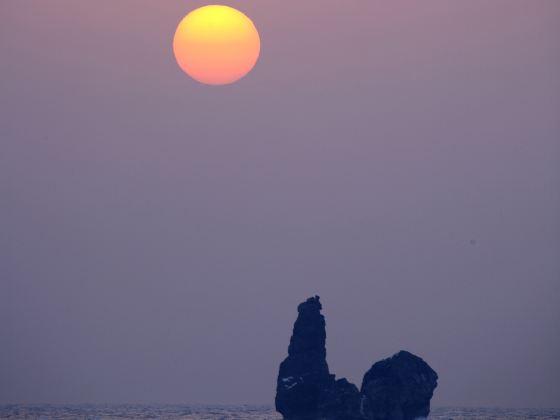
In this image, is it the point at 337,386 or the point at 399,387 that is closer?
the point at 399,387

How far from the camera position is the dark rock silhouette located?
132 meters

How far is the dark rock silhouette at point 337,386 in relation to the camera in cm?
13225

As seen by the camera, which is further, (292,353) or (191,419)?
(191,419)

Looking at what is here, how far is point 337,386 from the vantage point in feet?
451

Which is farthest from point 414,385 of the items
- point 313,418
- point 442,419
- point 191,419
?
point 191,419

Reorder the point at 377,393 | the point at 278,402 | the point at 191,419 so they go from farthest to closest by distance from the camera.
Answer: the point at 191,419
the point at 278,402
the point at 377,393

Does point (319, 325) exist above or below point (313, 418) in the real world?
above

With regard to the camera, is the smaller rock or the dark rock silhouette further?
the dark rock silhouette

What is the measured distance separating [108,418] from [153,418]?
7.08 m

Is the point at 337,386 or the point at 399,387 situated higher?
the point at 337,386

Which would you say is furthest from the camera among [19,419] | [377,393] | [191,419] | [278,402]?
[191,419]

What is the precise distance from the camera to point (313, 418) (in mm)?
138125

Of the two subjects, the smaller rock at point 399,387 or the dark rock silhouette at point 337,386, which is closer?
the smaller rock at point 399,387

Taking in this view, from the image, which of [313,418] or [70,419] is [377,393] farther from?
[70,419]
